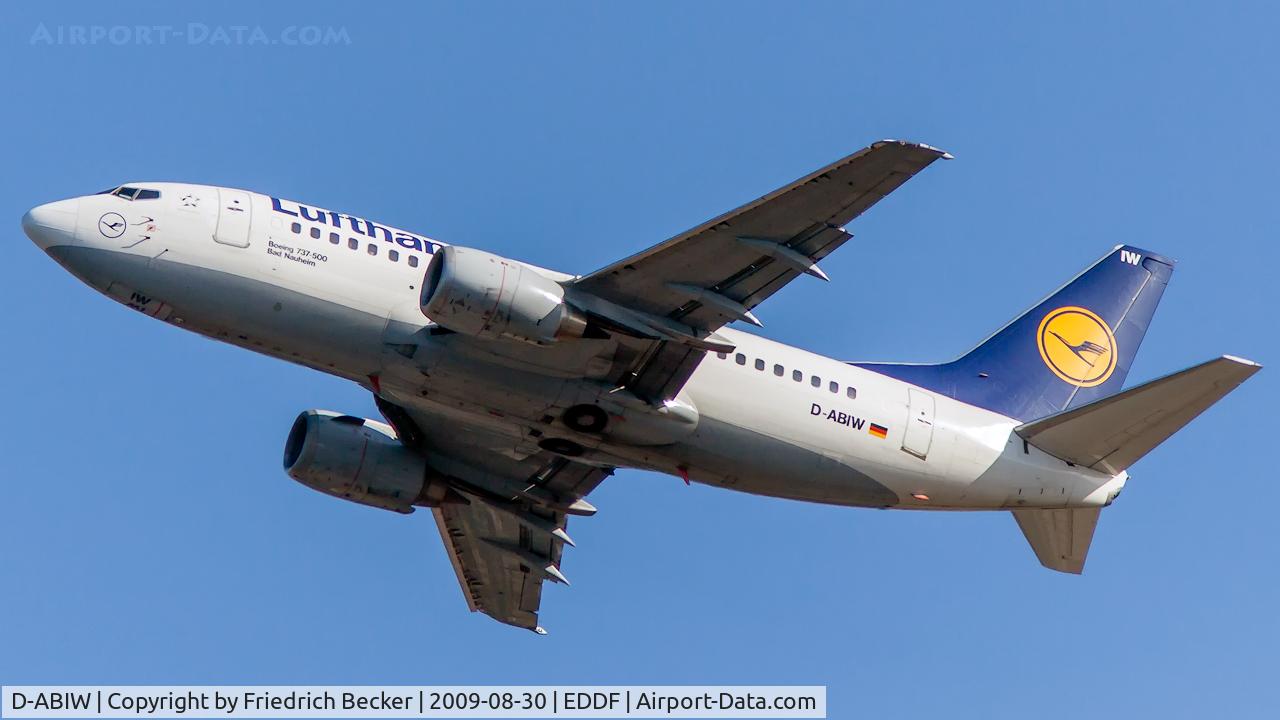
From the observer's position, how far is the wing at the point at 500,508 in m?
38.8

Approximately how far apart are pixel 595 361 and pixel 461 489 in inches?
332

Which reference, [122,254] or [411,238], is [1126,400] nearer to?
[411,238]

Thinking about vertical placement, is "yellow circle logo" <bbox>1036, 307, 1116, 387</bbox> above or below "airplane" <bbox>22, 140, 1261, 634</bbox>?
above

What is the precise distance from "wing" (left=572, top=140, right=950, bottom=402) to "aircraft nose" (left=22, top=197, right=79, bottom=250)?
10414 mm

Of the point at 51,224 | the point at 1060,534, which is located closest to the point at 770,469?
the point at 1060,534

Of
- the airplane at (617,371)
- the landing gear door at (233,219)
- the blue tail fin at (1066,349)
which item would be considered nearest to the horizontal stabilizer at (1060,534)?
the airplane at (617,371)

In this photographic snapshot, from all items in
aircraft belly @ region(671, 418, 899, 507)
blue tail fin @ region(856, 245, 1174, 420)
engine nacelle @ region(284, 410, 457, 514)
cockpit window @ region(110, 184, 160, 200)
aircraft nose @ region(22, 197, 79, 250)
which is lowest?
aircraft belly @ region(671, 418, 899, 507)

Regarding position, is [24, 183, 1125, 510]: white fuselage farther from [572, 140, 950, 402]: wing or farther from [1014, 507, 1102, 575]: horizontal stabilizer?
[1014, 507, 1102, 575]: horizontal stabilizer

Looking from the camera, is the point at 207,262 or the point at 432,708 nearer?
the point at 207,262

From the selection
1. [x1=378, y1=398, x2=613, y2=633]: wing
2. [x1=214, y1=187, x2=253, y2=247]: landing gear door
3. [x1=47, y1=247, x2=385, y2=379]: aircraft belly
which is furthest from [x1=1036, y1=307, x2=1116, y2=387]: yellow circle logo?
[x1=214, y1=187, x2=253, y2=247]: landing gear door

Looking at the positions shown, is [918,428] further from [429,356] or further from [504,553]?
[504,553]

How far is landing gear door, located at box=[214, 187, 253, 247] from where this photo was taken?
32.2m

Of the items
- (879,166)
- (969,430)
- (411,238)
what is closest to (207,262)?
(411,238)

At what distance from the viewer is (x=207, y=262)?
32031 mm
